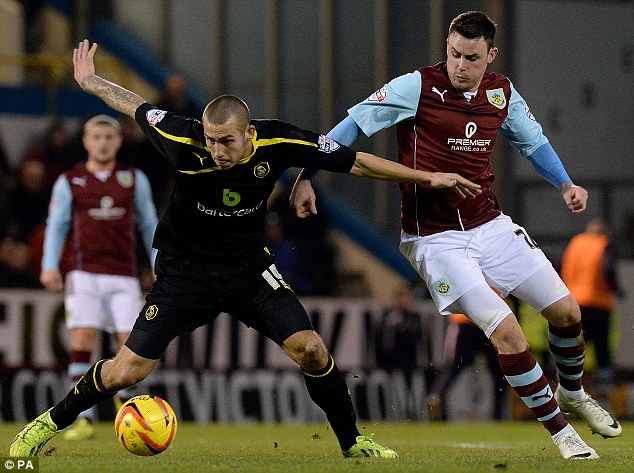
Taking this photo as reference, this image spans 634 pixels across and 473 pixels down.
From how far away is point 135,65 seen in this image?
63.1ft

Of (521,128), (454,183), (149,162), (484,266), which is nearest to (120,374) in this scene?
(454,183)

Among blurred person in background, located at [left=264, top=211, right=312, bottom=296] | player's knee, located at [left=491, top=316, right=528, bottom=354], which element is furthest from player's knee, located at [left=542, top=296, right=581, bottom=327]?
blurred person in background, located at [left=264, top=211, right=312, bottom=296]

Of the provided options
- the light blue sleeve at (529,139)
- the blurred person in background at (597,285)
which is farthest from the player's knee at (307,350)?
the blurred person in background at (597,285)

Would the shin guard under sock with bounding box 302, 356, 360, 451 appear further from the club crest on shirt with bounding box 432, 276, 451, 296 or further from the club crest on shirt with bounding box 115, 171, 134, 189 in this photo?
the club crest on shirt with bounding box 115, 171, 134, 189

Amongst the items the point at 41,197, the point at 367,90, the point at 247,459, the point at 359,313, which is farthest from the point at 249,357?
the point at 247,459

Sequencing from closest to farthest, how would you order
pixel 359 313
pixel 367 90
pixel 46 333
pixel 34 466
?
pixel 34 466 < pixel 46 333 < pixel 359 313 < pixel 367 90

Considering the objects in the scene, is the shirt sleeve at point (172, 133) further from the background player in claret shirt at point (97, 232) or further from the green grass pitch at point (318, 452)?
the background player in claret shirt at point (97, 232)

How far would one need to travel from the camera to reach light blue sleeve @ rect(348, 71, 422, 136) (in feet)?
26.7

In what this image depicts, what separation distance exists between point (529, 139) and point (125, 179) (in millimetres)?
3495

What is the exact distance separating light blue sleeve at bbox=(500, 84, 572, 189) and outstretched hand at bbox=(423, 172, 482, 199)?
0.94m

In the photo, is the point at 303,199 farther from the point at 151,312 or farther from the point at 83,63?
the point at 83,63

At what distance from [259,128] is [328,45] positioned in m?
11.5

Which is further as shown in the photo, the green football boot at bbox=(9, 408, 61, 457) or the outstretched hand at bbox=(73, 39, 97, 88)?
the outstretched hand at bbox=(73, 39, 97, 88)

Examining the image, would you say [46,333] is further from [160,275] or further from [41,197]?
[160,275]
